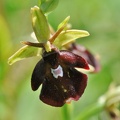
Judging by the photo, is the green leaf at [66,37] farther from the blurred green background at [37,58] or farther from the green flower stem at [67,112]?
the blurred green background at [37,58]

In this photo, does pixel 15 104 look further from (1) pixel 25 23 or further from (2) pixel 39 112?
(1) pixel 25 23

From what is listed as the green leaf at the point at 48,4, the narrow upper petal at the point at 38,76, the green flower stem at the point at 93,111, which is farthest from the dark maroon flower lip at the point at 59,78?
the green flower stem at the point at 93,111

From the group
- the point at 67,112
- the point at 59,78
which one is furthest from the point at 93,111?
the point at 59,78

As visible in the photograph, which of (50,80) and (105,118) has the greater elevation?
(50,80)

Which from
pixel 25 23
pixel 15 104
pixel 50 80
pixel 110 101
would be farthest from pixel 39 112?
pixel 50 80

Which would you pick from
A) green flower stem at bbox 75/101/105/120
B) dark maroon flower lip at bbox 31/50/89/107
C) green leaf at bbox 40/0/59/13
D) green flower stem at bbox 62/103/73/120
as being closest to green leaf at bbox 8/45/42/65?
Answer: dark maroon flower lip at bbox 31/50/89/107

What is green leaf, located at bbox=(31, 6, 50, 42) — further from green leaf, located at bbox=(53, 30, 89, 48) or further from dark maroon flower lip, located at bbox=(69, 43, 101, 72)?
dark maroon flower lip, located at bbox=(69, 43, 101, 72)
